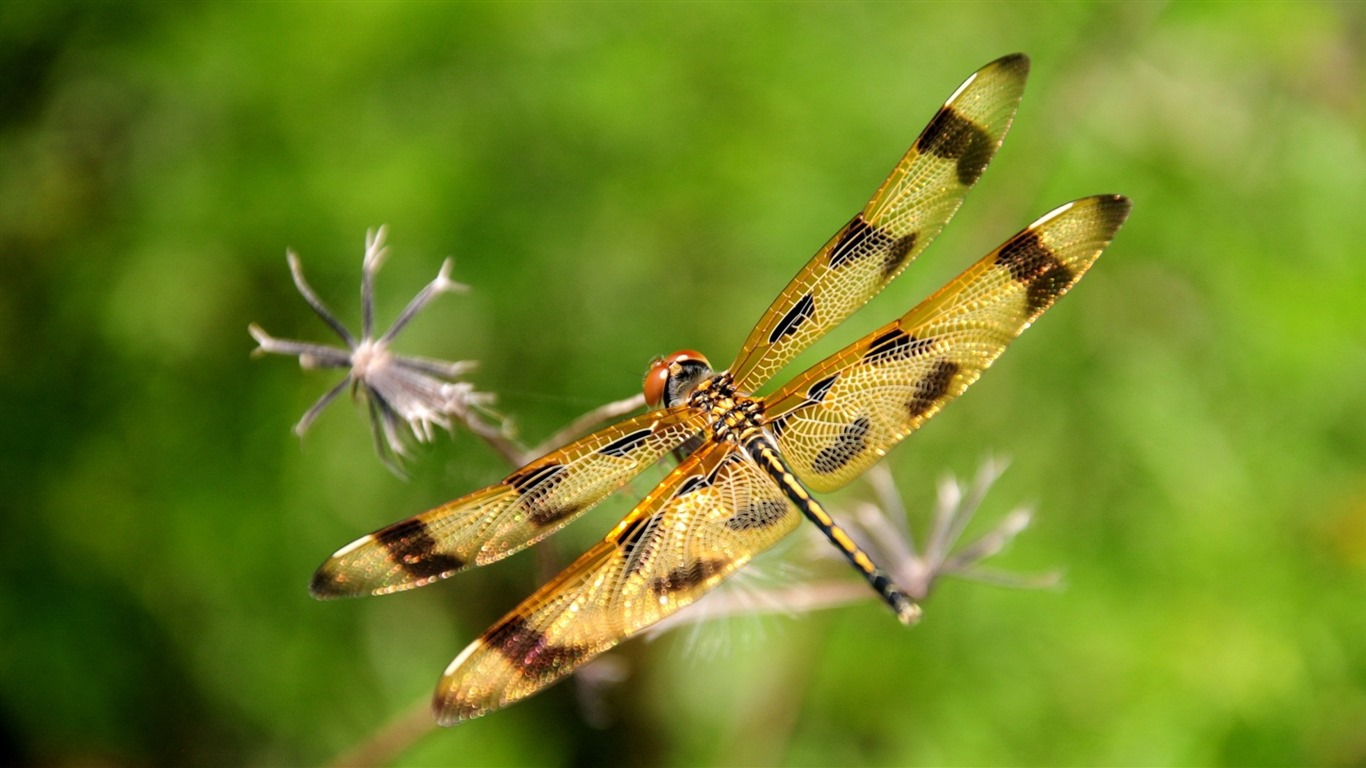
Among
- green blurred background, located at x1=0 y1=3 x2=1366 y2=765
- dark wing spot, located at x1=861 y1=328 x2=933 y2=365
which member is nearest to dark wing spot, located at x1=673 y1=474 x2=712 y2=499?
dark wing spot, located at x1=861 y1=328 x2=933 y2=365

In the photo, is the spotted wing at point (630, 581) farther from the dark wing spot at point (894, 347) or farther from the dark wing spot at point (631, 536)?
the dark wing spot at point (894, 347)

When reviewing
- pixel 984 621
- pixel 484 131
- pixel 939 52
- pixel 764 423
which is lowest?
pixel 984 621

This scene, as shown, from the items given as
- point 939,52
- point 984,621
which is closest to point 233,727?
point 984,621

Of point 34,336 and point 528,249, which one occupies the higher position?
point 34,336

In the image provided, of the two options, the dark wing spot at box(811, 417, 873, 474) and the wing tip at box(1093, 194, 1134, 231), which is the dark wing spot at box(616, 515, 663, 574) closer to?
the dark wing spot at box(811, 417, 873, 474)

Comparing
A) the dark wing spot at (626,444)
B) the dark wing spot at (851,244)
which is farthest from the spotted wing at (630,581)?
the dark wing spot at (851,244)

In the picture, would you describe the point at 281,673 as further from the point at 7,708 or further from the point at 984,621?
the point at 984,621

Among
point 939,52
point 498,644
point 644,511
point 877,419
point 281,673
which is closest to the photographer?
point 498,644
